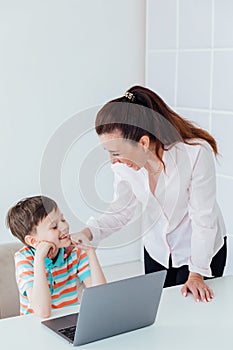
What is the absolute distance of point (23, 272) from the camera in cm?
186

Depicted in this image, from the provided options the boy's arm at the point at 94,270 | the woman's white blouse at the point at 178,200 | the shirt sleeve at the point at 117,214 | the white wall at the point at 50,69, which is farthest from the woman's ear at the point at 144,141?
the white wall at the point at 50,69

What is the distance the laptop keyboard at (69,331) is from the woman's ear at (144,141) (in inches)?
20.1

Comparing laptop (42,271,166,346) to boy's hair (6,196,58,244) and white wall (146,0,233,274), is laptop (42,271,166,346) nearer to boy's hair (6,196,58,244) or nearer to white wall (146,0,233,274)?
Result: boy's hair (6,196,58,244)

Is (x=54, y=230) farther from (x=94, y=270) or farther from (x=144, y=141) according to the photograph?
(x=144, y=141)

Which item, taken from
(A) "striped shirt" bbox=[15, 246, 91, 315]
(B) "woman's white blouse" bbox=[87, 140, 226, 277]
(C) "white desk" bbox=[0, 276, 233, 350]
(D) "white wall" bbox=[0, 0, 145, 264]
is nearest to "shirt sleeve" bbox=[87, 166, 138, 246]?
(B) "woman's white blouse" bbox=[87, 140, 226, 277]

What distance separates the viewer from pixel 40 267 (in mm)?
1819

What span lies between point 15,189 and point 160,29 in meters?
1.18

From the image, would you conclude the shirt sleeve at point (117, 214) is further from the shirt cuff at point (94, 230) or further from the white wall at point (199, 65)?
the white wall at point (199, 65)

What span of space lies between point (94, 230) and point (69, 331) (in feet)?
1.15

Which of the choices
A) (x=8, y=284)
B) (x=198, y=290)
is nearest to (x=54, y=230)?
(x=8, y=284)

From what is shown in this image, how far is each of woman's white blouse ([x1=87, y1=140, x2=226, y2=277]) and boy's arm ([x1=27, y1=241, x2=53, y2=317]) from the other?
14cm

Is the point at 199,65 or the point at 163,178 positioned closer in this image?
the point at 163,178

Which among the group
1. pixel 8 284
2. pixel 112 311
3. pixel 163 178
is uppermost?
pixel 163 178

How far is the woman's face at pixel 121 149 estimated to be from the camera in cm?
172
